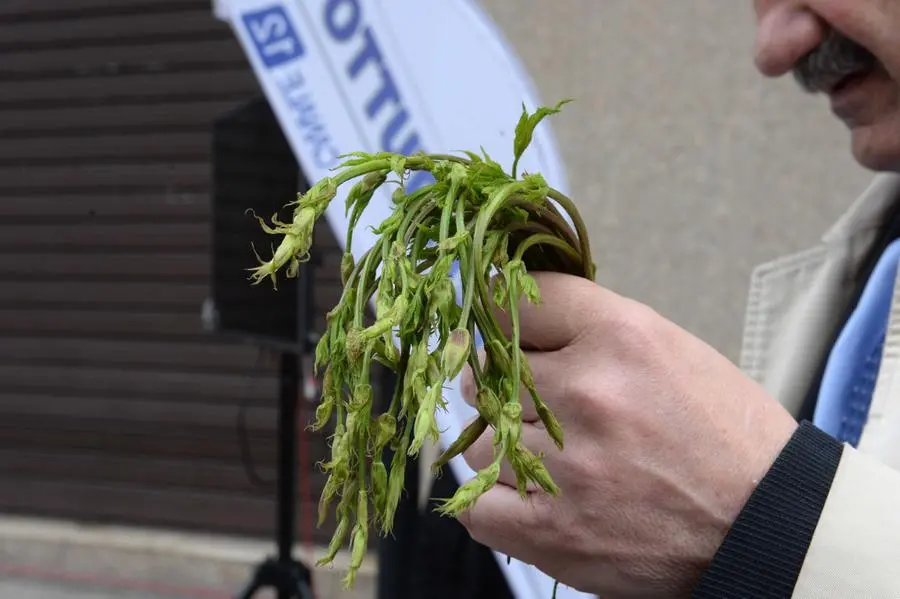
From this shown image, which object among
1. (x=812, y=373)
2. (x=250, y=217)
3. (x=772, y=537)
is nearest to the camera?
(x=772, y=537)

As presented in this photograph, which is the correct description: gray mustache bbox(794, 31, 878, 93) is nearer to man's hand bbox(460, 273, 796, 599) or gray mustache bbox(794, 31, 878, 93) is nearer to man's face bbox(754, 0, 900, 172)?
man's face bbox(754, 0, 900, 172)

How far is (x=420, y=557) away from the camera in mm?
2248

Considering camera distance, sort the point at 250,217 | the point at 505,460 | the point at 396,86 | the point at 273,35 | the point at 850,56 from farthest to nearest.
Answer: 1. the point at 250,217
2. the point at 273,35
3. the point at 396,86
4. the point at 850,56
5. the point at 505,460

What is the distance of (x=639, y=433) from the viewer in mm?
792

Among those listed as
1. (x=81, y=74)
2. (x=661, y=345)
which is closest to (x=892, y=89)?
(x=661, y=345)

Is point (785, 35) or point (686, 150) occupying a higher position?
point (686, 150)

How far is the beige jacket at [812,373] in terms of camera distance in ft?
2.52

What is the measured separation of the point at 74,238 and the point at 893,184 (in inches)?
189

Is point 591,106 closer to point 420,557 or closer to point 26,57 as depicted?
point 420,557

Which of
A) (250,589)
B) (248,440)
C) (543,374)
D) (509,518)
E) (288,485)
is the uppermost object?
(543,374)

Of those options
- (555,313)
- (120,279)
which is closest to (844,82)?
(555,313)

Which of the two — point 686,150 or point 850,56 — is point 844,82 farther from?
point 686,150

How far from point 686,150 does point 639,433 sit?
128 inches

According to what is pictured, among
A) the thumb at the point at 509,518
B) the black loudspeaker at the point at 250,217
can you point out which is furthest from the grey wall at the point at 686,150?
the thumb at the point at 509,518
